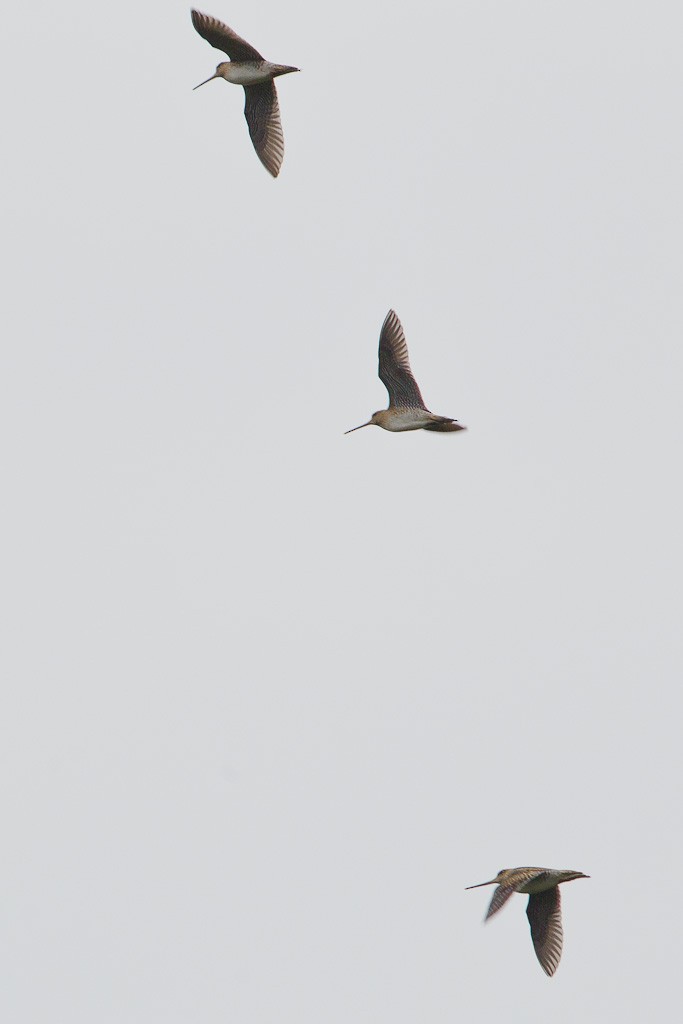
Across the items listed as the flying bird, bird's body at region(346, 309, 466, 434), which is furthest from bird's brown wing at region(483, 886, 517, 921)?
the flying bird

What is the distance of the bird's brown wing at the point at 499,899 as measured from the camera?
2629cm

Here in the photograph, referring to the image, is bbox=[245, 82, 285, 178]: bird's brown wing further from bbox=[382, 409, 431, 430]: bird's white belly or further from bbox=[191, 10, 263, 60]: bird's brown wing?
bbox=[382, 409, 431, 430]: bird's white belly

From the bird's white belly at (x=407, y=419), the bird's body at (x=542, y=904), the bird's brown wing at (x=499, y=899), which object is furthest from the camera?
the bird's white belly at (x=407, y=419)

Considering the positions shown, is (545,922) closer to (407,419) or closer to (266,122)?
(407,419)

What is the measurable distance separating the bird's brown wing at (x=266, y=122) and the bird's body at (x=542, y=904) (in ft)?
36.7

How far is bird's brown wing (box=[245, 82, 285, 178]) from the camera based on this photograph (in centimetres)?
3047

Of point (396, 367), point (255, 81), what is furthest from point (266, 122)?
point (396, 367)

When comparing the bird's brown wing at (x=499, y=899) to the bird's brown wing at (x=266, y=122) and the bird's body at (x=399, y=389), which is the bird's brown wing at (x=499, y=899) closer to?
the bird's body at (x=399, y=389)

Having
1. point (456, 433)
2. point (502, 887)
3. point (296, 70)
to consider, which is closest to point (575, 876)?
point (502, 887)

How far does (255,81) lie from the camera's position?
30.3 metres

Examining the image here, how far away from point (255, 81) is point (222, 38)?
3.62 ft

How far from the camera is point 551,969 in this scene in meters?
28.5

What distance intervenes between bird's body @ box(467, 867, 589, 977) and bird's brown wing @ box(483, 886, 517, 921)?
0.21ft

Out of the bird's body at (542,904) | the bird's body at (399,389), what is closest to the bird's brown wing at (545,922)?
the bird's body at (542,904)
